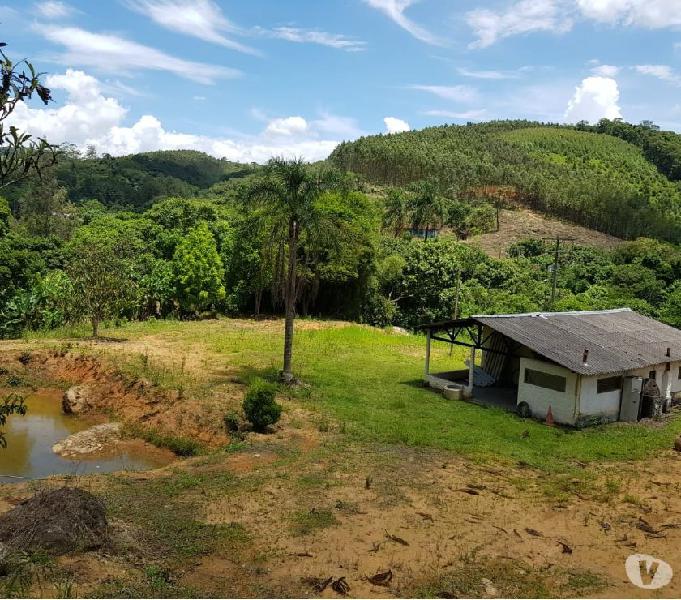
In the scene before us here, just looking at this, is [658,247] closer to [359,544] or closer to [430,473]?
[430,473]

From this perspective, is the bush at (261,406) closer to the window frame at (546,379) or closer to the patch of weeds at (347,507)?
the patch of weeds at (347,507)

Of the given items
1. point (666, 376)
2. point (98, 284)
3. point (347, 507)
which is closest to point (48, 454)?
point (347, 507)

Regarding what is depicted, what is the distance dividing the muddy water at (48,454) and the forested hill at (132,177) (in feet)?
256

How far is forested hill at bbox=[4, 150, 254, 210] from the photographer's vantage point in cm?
12150

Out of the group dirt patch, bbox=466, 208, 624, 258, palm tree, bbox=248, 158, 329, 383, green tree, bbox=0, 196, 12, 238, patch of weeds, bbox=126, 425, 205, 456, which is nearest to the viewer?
patch of weeds, bbox=126, 425, 205, 456

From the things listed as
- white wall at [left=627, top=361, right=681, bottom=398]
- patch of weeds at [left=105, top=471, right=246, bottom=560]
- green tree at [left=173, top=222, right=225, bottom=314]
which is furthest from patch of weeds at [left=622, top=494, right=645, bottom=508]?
green tree at [left=173, top=222, right=225, bottom=314]

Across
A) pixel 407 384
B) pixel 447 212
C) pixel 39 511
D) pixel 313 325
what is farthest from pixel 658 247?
pixel 39 511

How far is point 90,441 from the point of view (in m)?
17.4

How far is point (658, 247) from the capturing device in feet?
197

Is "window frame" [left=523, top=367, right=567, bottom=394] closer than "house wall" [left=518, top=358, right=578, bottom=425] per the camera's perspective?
No

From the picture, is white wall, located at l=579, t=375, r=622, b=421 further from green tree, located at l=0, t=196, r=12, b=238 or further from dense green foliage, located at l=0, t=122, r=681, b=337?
green tree, located at l=0, t=196, r=12, b=238

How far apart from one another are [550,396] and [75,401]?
16.1 metres

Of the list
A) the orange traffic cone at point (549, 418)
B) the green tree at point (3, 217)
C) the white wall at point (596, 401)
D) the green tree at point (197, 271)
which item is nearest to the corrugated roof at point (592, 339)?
the white wall at point (596, 401)
